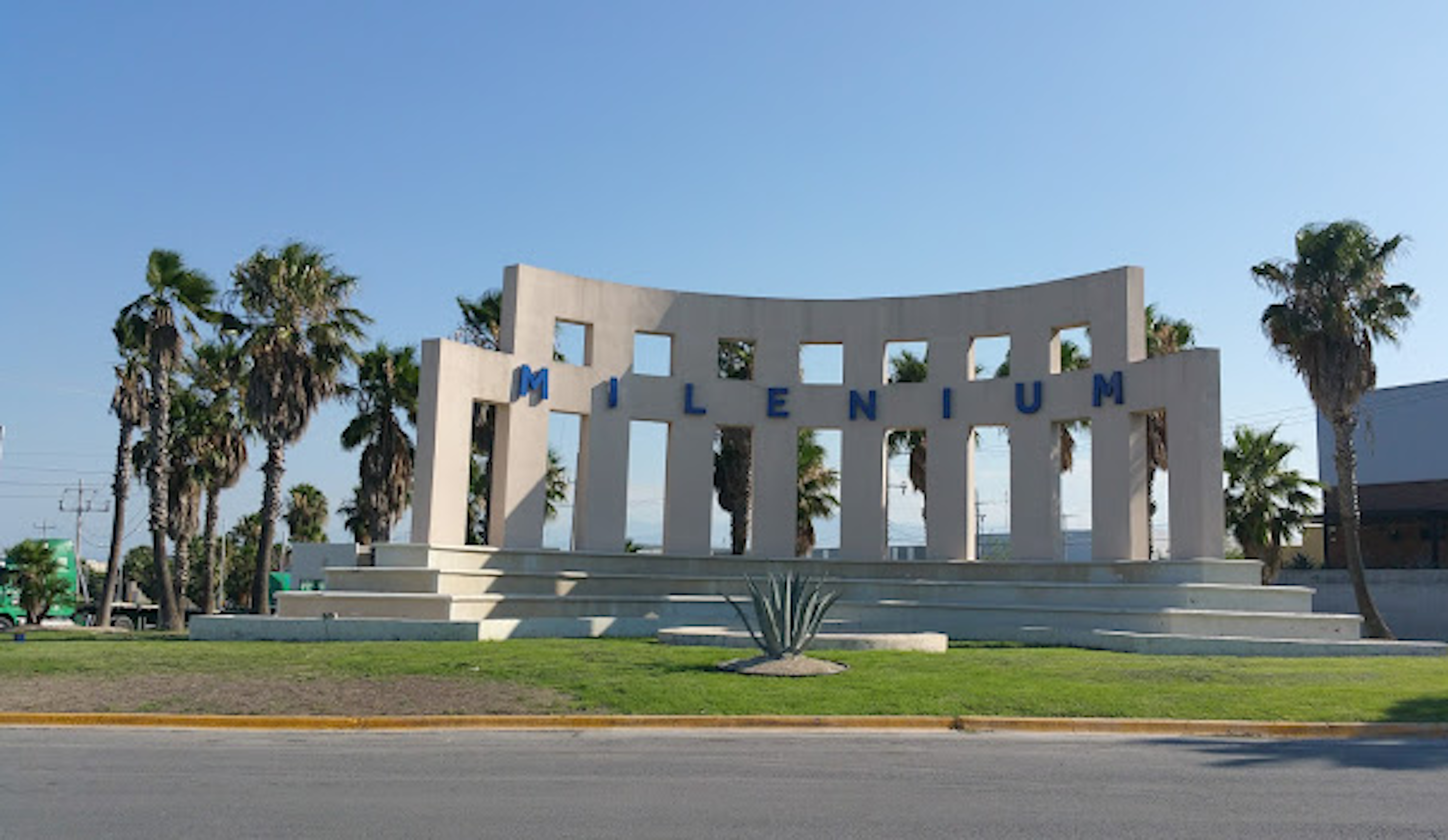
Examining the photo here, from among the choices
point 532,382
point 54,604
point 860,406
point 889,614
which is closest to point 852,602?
point 889,614

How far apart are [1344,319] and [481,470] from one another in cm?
2880

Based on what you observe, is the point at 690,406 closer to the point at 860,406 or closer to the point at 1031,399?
the point at 860,406

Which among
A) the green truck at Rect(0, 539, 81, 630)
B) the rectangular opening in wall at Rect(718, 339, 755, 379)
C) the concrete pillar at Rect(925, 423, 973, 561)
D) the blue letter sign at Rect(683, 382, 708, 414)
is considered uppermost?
the rectangular opening in wall at Rect(718, 339, 755, 379)

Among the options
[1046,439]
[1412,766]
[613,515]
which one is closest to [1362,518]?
[1046,439]

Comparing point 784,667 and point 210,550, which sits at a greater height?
point 210,550

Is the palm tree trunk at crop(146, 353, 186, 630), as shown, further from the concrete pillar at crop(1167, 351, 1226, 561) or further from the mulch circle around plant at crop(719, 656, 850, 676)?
the concrete pillar at crop(1167, 351, 1226, 561)

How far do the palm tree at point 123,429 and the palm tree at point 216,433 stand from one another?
1.77 metres

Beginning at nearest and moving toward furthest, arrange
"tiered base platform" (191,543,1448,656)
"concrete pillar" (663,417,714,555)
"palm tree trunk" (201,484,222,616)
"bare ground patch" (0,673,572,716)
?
"bare ground patch" (0,673,572,716) < "tiered base platform" (191,543,1448,656) < "concrete pillar" (663,417,714,555) < "palm tree trunk" (201,484,222,616)

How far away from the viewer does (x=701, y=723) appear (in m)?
15.0

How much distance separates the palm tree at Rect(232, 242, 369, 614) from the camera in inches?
1284

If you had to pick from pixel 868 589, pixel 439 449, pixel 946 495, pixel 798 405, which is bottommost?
pixel 868 589

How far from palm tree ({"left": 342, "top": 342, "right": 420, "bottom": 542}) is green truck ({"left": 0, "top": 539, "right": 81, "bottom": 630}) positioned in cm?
1501

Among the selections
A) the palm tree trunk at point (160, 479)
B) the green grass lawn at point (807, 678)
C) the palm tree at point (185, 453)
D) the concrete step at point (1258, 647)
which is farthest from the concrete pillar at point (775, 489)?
the palm tree at point (185, 453)

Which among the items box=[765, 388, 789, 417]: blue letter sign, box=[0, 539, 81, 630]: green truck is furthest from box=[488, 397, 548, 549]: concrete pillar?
box=[0, 539, 81, 630]: green truck
